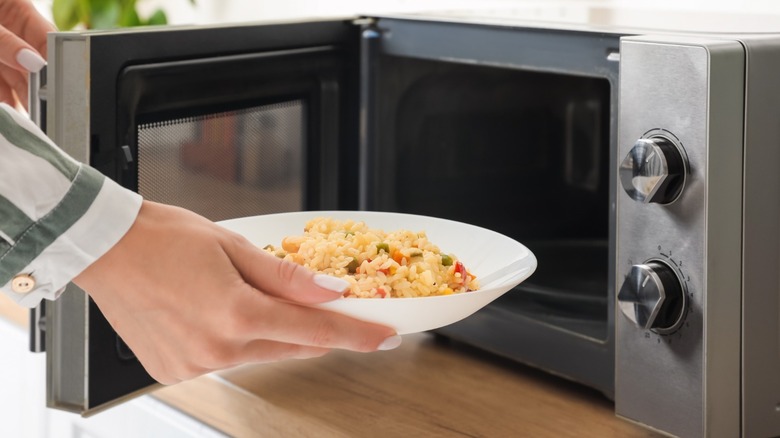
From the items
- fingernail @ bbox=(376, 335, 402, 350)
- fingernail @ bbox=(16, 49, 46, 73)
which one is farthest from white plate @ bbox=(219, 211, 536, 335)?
fingernail @ bbox=(16, 49, 46, 73)

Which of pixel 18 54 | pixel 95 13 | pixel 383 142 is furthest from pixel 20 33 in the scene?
pixel 95 13

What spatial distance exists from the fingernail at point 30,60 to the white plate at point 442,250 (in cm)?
23

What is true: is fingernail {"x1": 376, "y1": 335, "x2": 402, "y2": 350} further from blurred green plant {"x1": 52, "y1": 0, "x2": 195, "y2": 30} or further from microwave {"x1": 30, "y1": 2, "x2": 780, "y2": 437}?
blurred green plant {"x1": 52, "y1": 0, "x2": 195, "y2": 30}

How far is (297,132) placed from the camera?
1.03m

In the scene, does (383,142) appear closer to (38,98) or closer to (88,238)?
(38,98)

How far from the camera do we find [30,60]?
2.82ft

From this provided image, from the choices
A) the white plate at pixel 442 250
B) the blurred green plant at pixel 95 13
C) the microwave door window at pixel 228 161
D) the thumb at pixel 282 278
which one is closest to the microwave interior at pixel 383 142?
the microwave door window at pixel 228 161

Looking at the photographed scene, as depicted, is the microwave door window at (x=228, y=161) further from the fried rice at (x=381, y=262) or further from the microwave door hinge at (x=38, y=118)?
the fried rice at (x=381, y=262)

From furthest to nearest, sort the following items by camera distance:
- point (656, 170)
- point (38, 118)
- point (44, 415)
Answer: point (44, 415)
point (38, 118)
point (656, 170)

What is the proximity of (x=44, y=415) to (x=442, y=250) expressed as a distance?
62 centimetres

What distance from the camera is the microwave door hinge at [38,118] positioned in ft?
2.74

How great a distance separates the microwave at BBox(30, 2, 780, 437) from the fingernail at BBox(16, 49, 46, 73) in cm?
5

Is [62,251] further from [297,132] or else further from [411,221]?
[297,132]

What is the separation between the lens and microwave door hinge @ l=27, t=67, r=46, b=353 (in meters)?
0.83
